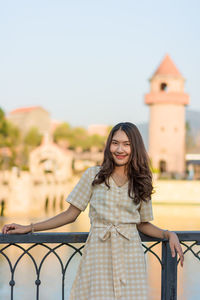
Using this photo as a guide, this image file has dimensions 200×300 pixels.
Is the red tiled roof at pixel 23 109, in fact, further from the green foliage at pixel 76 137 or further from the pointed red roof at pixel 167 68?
the pointed red roof at pixel 167 68

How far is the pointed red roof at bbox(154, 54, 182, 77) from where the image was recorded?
3531 centimetres

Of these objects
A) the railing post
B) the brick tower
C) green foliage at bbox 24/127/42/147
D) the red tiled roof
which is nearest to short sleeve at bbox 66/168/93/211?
the railing post

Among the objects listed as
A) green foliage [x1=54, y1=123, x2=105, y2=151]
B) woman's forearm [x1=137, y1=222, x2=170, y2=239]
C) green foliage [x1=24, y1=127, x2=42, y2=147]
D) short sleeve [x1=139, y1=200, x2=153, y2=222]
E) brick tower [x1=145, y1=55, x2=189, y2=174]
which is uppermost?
green foliage [x1=54, y1=123, x2=105, y2=151]

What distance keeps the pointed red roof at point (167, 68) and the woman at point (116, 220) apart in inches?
1340

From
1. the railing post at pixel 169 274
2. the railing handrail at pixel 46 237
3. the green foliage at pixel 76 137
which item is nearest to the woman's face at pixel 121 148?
the railing handrail at pixel 46 237

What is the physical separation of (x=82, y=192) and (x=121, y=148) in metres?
0.28

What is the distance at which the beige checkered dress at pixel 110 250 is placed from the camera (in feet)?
6.23

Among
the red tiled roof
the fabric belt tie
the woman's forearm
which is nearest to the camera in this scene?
the fabric belt tie

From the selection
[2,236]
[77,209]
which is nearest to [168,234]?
[77,209]

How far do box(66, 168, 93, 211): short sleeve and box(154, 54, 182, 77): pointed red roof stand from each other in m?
34.1

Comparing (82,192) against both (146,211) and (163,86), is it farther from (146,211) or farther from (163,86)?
(163,86)

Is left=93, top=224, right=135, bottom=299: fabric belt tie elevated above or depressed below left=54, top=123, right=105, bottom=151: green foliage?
below

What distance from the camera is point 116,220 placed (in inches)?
77.7

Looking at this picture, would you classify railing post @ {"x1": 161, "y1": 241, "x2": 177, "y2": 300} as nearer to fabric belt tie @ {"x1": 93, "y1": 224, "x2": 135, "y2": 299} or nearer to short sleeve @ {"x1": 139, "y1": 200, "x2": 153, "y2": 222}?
short sleeve @ {"x1": 139, "y1": 200, "x2": 153, "y2": 222}
